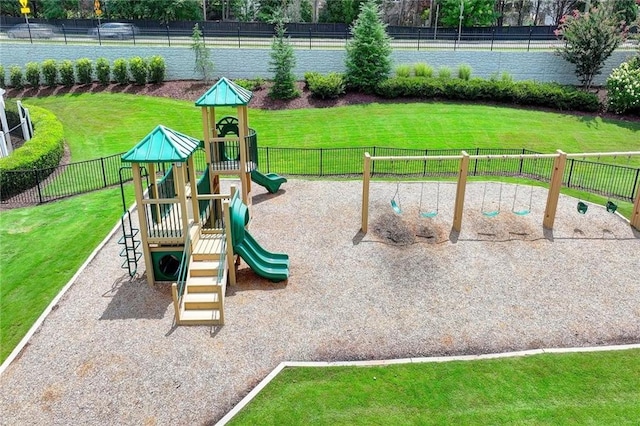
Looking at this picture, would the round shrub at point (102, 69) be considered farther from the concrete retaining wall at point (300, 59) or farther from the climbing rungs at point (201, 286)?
the climbing rungs at point (201, 286)

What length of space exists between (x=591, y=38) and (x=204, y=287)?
27.7 meters

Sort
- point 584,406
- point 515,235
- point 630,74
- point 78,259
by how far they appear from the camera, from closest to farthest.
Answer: point 584,406 < point 78,259 < point 515,235 < point 630,74

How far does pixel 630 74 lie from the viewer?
26.1 m

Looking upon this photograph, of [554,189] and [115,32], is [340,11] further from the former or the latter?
[554,189]

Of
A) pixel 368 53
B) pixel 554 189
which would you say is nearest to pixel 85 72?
pixel 368 53

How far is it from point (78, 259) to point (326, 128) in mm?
14715

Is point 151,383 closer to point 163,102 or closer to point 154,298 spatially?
point 154,298

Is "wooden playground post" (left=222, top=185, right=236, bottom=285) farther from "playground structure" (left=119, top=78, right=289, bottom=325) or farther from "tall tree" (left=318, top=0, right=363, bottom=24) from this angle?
"tall tree" (left=318, top=0, right=363, bottom=24)

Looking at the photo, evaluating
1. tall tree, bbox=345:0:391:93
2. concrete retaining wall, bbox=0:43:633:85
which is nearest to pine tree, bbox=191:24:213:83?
concrete retaining wall, bbox=0:43:633:85

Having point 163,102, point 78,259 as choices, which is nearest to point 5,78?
point 163,102

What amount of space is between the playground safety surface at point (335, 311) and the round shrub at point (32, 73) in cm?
2262

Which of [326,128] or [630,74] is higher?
[630,74]

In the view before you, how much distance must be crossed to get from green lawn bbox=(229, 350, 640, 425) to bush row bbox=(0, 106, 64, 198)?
12940 millimetres

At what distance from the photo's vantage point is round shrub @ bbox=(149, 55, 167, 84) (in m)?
29.8
